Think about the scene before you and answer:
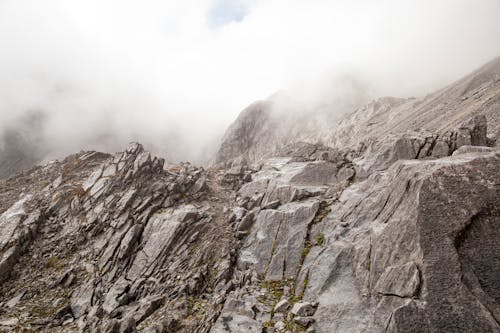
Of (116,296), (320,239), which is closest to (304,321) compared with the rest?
(320,239)

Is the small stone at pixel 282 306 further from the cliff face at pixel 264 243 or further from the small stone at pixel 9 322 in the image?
the small stone at pixel 9 322

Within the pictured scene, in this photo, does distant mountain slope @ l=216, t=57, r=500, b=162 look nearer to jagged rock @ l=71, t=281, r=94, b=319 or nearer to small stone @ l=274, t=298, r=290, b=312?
small stone @ l=274, t=298, r=290, b=312

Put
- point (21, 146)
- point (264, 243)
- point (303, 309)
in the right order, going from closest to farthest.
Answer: point (303, 309), point (264, 243), point (21, 146)

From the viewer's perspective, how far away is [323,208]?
95.2 ft

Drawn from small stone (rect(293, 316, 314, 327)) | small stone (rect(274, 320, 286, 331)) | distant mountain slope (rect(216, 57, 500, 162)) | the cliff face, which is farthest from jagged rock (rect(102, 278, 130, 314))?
distant mountain slope (rect(216, 57, 500, 162))

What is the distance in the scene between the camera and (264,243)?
90.2 ft

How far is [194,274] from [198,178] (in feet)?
54.7

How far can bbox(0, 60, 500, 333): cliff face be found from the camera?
17.2m

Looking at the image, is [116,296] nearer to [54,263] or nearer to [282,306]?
[54,263]

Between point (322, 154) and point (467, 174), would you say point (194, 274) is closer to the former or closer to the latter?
point (467, 174)

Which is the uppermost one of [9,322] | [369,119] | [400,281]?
[369,119]

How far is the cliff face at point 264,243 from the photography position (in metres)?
17.2

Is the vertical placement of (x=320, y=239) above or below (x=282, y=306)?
above

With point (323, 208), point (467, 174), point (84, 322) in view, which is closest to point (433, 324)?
point (467, 174)
